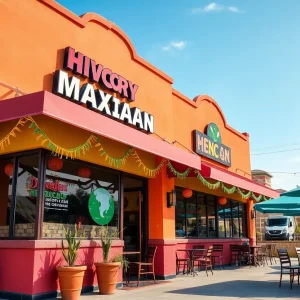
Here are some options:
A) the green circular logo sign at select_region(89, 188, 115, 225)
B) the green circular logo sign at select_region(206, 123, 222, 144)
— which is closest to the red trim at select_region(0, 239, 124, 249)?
the green circular logo sign at select_region(89, 188, 115, 225)

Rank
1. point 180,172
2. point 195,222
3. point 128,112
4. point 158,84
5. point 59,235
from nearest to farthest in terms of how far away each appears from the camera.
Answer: point 59,235
point 128,112
point 180,172
point 158,84
point 195,222

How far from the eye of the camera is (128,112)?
35.4 ft

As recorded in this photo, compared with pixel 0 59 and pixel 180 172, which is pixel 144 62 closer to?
A: pixel 180 172

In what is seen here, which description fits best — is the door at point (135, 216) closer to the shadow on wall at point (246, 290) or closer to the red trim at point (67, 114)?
the shadow on wall at point (246, 290)

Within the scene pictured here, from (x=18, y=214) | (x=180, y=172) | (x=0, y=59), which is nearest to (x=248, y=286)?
(x=180, y=172)

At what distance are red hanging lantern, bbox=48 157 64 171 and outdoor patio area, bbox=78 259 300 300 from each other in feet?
9.25

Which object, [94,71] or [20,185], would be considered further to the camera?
[94,71]

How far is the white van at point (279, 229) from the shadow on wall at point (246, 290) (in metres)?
20.4

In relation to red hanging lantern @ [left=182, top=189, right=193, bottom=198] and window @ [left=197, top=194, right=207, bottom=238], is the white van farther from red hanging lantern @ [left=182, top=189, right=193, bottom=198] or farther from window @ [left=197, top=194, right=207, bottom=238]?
red hanging lantern @ [left=182, top=189, right=193, bottom=198]

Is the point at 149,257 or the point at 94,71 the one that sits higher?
the point at 94,71

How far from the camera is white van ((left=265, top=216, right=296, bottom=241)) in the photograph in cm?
2975

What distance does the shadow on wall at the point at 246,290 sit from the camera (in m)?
8.44

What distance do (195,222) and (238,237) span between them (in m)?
4.13

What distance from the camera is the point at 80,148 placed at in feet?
28.3
